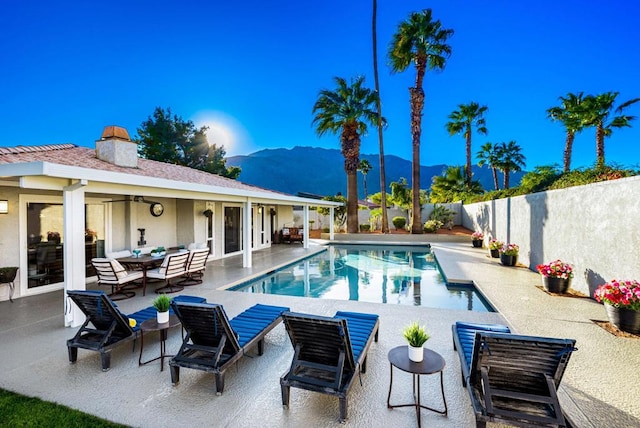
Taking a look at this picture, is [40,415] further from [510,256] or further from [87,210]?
[510,256]

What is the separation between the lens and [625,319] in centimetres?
488

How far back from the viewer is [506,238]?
13.6m

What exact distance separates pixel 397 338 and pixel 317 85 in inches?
848

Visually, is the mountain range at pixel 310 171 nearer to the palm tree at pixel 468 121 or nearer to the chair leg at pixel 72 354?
the palm tree at pixel 468 121

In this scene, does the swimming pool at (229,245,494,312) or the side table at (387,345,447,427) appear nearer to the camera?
the side table at (387,345,447,427)

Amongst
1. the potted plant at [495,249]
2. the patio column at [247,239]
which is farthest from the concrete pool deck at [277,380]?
the potted plant at [495,249]

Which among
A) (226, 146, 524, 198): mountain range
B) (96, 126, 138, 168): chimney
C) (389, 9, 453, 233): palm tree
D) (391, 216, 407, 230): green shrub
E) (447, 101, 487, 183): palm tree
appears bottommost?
(391, 216, 407, 230): green shrub

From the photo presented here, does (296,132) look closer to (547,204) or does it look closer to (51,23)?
(51,23)

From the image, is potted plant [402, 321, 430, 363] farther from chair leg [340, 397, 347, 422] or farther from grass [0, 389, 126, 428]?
grass [0, 389, 126, 428]

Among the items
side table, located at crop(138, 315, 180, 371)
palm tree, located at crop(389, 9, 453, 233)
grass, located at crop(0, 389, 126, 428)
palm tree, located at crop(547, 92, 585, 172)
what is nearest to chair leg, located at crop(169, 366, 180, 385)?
side table, located at crop(138, 315, 180, 371)

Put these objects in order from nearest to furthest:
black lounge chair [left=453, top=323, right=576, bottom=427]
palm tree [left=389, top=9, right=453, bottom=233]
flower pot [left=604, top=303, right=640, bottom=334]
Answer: black lounge chair [left=453, top=323, right=576, bottom=427]
flower pot [left=604, top=303, right=640, bottom=334]
palm tree [left=389, top=9, right=453, bottom=233]

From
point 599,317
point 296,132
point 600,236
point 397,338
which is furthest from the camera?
point 296,132

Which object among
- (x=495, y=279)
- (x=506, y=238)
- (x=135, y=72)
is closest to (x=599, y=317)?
(x=495, y=279)

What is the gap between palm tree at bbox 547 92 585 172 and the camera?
19859 millimetres
